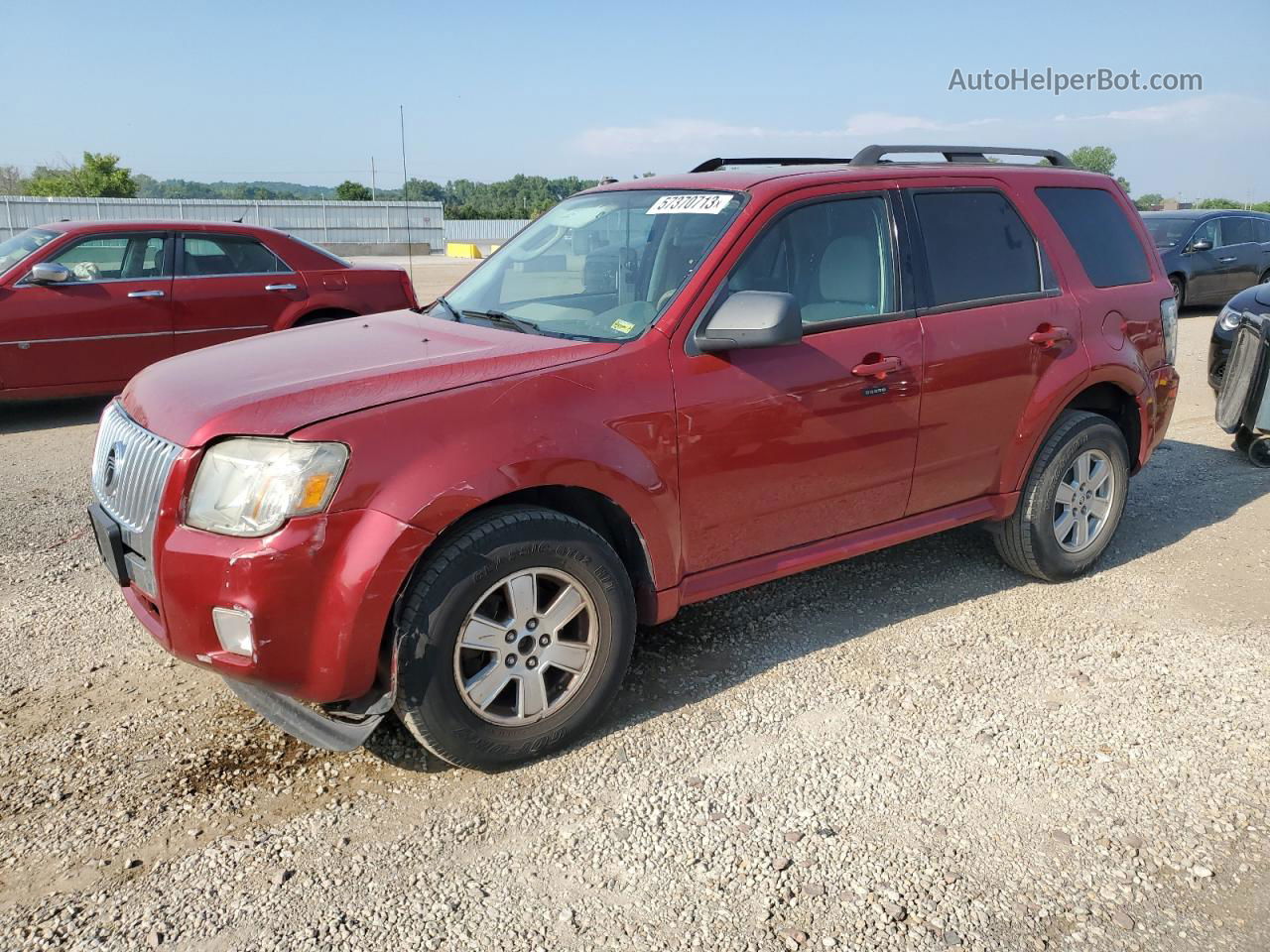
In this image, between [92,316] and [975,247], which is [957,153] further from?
[92,316]

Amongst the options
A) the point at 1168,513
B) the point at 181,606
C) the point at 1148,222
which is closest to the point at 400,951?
the point at 181,606

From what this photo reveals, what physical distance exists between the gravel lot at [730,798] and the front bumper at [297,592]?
0.50 m

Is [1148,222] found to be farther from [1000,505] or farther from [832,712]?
[832,712]

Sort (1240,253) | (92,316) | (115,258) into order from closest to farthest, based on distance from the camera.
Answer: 1. (92,316)
2. (115,258)
3. (1240,253)

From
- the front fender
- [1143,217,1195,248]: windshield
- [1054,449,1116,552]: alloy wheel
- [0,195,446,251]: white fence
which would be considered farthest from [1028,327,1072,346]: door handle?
[0,195,446,251]: white fence

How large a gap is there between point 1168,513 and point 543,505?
14.6 ft

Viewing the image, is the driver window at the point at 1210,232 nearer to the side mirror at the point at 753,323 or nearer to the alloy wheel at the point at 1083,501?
the alloy wheel at the point at 1083,501

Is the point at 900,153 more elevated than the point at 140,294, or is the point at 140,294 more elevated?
the point at 900,153

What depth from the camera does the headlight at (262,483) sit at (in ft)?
9.33

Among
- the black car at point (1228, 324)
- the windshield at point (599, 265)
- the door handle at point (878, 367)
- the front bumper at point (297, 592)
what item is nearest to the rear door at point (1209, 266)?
the black car at point (1228, 324)

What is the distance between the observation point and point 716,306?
3.63 m

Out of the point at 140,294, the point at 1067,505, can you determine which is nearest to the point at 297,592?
the point at 1067,505

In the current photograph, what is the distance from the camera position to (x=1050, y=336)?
15.0ft

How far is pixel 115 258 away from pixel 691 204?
646cm
